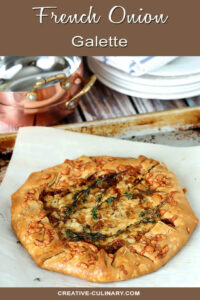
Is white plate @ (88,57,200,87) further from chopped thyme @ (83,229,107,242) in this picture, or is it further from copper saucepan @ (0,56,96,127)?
chopped thyme @ (83,229,107,242)

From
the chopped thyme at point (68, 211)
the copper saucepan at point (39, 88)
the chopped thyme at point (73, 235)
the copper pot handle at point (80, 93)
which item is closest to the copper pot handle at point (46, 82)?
the copper saucepan at point (39, 88)

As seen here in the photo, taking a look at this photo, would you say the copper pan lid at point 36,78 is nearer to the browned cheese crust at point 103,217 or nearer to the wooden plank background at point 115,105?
the wooden plank background at point 115,105

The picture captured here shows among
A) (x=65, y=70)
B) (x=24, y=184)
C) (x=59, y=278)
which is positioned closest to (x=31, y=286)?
(x=59, y=278)

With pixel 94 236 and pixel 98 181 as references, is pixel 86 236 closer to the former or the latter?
pixel 94 236

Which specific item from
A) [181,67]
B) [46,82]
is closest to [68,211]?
[46,82]

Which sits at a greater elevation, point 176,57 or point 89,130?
point 176,57

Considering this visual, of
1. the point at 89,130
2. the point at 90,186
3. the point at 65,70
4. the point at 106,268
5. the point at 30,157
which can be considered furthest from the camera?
the point at 65,70

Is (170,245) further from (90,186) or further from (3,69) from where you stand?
(3,69)
